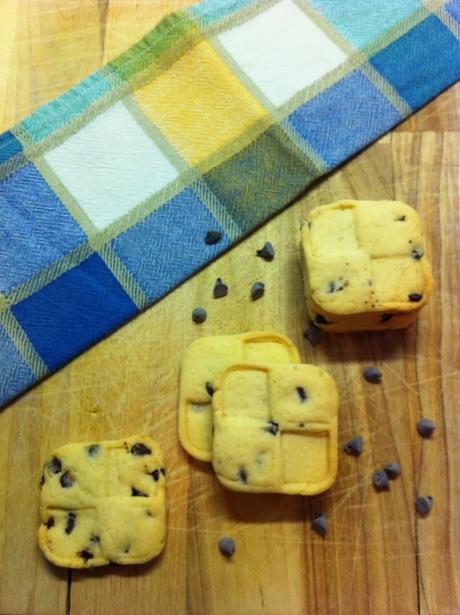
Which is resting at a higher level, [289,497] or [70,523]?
[70,523]

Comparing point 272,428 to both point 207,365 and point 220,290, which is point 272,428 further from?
point 220,290

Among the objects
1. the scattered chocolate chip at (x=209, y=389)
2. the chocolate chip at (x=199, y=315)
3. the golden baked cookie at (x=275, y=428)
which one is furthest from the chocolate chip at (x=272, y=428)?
the chocolate chip at (x=199, y=315)

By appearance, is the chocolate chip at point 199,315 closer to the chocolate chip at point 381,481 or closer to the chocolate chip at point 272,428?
the chocolate chip at point 272,428

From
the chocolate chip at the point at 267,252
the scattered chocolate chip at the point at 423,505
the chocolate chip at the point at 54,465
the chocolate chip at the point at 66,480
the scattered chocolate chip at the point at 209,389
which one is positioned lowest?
the scattered chocolate chip at the point at 423,505

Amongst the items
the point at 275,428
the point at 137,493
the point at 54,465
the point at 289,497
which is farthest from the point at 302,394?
the point at 54,465

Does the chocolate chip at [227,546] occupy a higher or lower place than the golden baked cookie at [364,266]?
lower

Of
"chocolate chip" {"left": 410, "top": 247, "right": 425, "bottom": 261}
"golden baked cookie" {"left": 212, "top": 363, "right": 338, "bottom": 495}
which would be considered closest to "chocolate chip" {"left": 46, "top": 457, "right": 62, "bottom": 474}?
"golden baked cookie" {"left": 212, "top": 363, "right": 338, "bottom": 495}

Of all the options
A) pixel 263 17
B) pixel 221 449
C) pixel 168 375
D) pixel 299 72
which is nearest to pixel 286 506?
pixel 221 449
